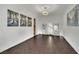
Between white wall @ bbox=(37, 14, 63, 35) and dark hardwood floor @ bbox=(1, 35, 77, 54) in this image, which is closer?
dark hardwood floor @ bbox=(1, 35, 77, 54)

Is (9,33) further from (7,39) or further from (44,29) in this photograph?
(44,29)

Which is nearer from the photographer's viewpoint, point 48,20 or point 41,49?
point 41,49

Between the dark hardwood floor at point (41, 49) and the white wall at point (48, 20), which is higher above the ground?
the white wall at point (48, 20)

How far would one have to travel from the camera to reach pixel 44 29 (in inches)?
362

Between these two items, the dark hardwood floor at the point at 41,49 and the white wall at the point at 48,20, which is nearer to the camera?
the dark hardwood floor at the point at 41,49

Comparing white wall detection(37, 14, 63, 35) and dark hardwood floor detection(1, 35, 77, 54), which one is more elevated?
white wall detection(37, 14, 63, 35)

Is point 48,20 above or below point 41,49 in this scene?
above
